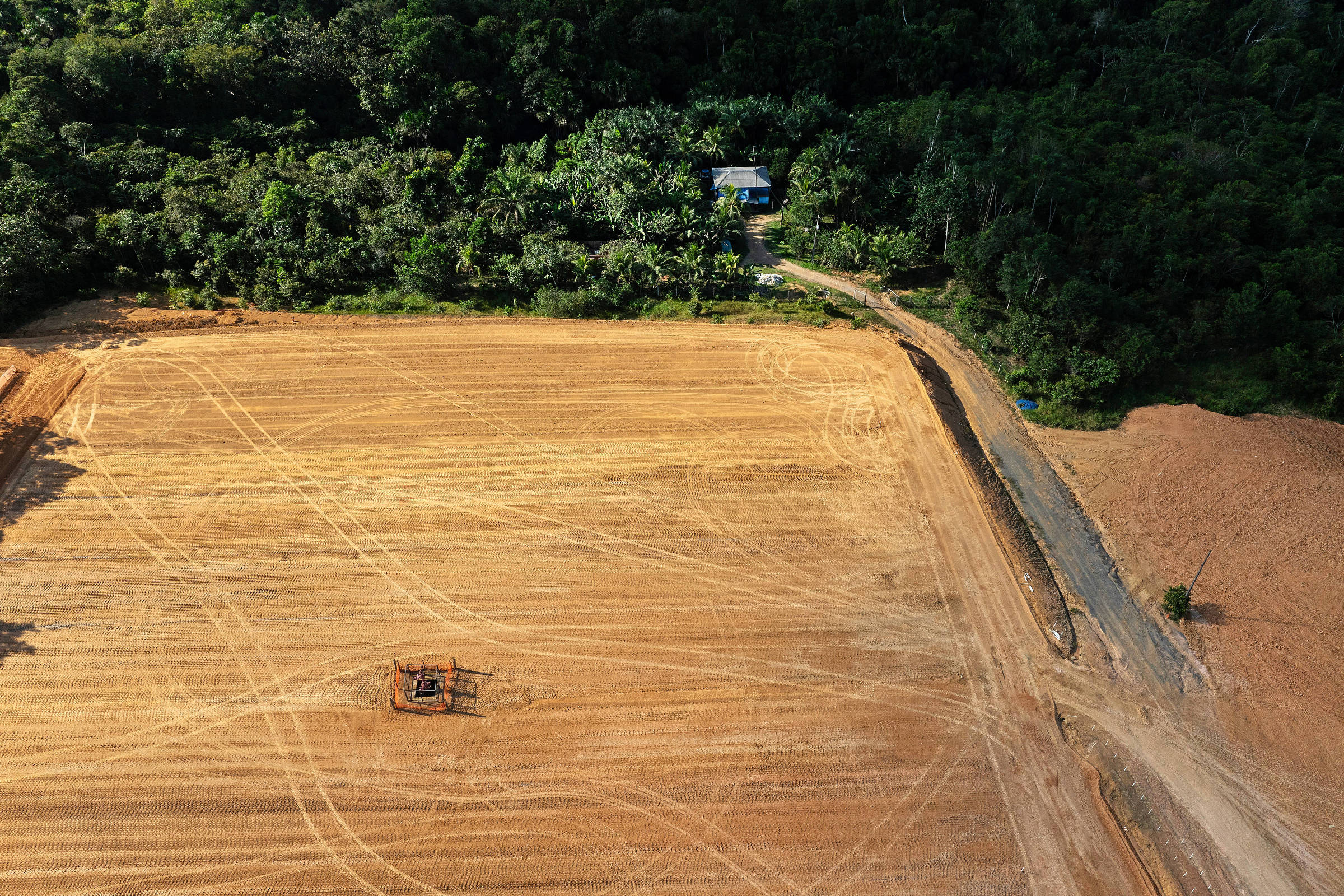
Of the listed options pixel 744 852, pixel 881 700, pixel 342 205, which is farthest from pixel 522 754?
pixel 342 205

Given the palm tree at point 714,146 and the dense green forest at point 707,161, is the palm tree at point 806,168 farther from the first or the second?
the palm tree at point 714,146

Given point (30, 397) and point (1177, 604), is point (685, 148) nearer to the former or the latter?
point (30, 397)

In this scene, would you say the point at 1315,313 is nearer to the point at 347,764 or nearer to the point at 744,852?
the point at 744,852

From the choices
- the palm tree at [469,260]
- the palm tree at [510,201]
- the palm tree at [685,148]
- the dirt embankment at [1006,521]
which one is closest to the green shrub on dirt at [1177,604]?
the dirt embankment at [1006,521]

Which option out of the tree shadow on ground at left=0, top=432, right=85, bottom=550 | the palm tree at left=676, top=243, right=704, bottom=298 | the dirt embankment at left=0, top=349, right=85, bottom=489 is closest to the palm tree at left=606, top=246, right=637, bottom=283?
the palm tree at left=676, top=243, right=704, bottom=298

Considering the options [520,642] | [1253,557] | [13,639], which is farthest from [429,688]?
[1253,557]
